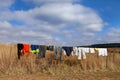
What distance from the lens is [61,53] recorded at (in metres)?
17.3

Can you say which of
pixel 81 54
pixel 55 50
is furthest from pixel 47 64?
pixel 81 54

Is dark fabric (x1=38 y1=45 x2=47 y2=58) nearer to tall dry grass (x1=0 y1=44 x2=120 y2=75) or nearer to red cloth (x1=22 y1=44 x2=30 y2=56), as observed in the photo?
tall dry grass (x1=0 y1=44 x2=120 y2=75)

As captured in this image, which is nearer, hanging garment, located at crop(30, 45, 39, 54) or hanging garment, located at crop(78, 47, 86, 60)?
hanging garment, located at crop(30, 45, 39, 54)

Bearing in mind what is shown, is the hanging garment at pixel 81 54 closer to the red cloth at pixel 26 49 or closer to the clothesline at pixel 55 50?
the clothesline at pixel 55 50

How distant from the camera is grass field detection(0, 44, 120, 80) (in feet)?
44.4

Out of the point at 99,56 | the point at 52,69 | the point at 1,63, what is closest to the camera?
the point at 1,63

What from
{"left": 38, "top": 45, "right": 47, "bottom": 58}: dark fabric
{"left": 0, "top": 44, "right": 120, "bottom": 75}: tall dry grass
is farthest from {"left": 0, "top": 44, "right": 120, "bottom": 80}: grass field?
{"left": 38, "top": 45, "right": 47, "bottom": 58}: dark fabric

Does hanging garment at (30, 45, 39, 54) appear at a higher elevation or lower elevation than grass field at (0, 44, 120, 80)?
higher

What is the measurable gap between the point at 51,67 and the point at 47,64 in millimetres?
409

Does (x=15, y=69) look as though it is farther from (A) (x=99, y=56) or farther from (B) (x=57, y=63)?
(A) (x=99, y=56)

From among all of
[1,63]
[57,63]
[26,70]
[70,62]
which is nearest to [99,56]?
[70,62]

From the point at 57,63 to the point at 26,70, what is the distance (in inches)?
97.6

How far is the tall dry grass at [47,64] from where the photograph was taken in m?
14.7

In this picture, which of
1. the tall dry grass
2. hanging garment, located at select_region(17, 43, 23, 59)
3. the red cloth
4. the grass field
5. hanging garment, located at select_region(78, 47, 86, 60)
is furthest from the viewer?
hanging garment, located at select_region(78, 47, 86, 60)
